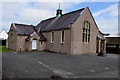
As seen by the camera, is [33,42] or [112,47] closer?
[33,42]

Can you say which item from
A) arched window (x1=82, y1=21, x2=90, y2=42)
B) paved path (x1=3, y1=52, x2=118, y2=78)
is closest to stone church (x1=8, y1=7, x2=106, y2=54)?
arched window (x1=82, y1=21, x2=90, y2=42)

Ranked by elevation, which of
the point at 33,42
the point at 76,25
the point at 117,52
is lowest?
the point at 117,52

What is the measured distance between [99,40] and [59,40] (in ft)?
31.7

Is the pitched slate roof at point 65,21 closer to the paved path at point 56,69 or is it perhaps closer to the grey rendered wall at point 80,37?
the grey rendered wall at point 80,37

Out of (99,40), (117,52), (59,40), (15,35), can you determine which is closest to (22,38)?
(15,35)

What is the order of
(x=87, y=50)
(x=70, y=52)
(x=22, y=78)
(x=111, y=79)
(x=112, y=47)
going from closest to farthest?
(x=22, y=78) < (x=111, y=79) < (x=70, y=52) < (x=87, y=50) < (x=112, y=47)

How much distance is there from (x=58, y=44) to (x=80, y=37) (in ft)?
15.7

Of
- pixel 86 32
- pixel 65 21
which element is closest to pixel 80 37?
pixel 86 32

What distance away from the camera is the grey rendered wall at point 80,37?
22066mm

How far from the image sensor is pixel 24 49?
89.1 feet

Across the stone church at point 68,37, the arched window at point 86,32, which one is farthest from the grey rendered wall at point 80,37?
the arched window at point 86,32

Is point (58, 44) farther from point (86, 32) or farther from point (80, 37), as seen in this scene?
point (86, 32)

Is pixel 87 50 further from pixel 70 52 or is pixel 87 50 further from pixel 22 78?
pixel 22 78

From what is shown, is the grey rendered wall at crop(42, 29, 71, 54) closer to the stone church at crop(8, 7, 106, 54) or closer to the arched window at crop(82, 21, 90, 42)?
the stone church at crop(8, 7, 106, 54)
